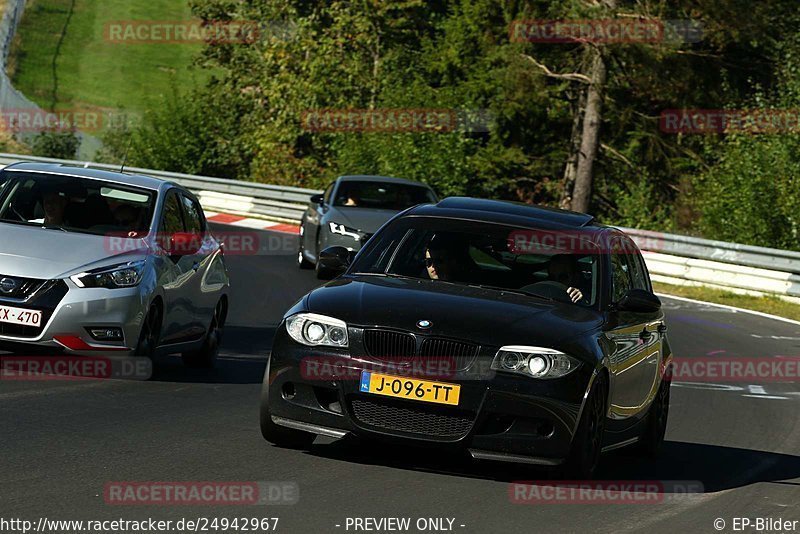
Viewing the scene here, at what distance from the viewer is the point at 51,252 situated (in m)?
11.2

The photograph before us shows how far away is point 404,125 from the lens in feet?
131

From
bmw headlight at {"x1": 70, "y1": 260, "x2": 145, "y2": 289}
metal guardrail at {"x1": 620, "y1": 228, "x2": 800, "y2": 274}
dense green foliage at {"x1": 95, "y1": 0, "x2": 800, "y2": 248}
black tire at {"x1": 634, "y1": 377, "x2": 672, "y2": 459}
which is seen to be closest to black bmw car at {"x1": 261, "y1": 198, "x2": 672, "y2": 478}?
black tire at {"x1": 634, "y1": 377, "x2": 672, "y2": 459}

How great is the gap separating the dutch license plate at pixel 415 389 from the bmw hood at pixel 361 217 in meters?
13.9

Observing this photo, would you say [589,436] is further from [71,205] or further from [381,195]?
[381,195]

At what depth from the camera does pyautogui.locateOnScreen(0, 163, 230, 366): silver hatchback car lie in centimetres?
1088

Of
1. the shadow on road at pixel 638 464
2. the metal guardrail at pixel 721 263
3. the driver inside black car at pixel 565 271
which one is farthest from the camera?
the metal guardrail at pixel 721 263

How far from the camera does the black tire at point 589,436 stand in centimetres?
802

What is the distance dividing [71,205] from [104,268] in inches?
50.4

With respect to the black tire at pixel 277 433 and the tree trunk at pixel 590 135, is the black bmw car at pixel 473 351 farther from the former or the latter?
the tree trunk at pixel 590 135

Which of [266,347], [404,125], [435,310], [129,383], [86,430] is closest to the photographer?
[435,310]

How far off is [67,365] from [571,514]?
556 centimetres

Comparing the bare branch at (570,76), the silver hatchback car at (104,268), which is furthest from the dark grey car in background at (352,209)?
the bare branch at (570,76)

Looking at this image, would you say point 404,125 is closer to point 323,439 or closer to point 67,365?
point 67,365

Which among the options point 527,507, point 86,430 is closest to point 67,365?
point 86,430
